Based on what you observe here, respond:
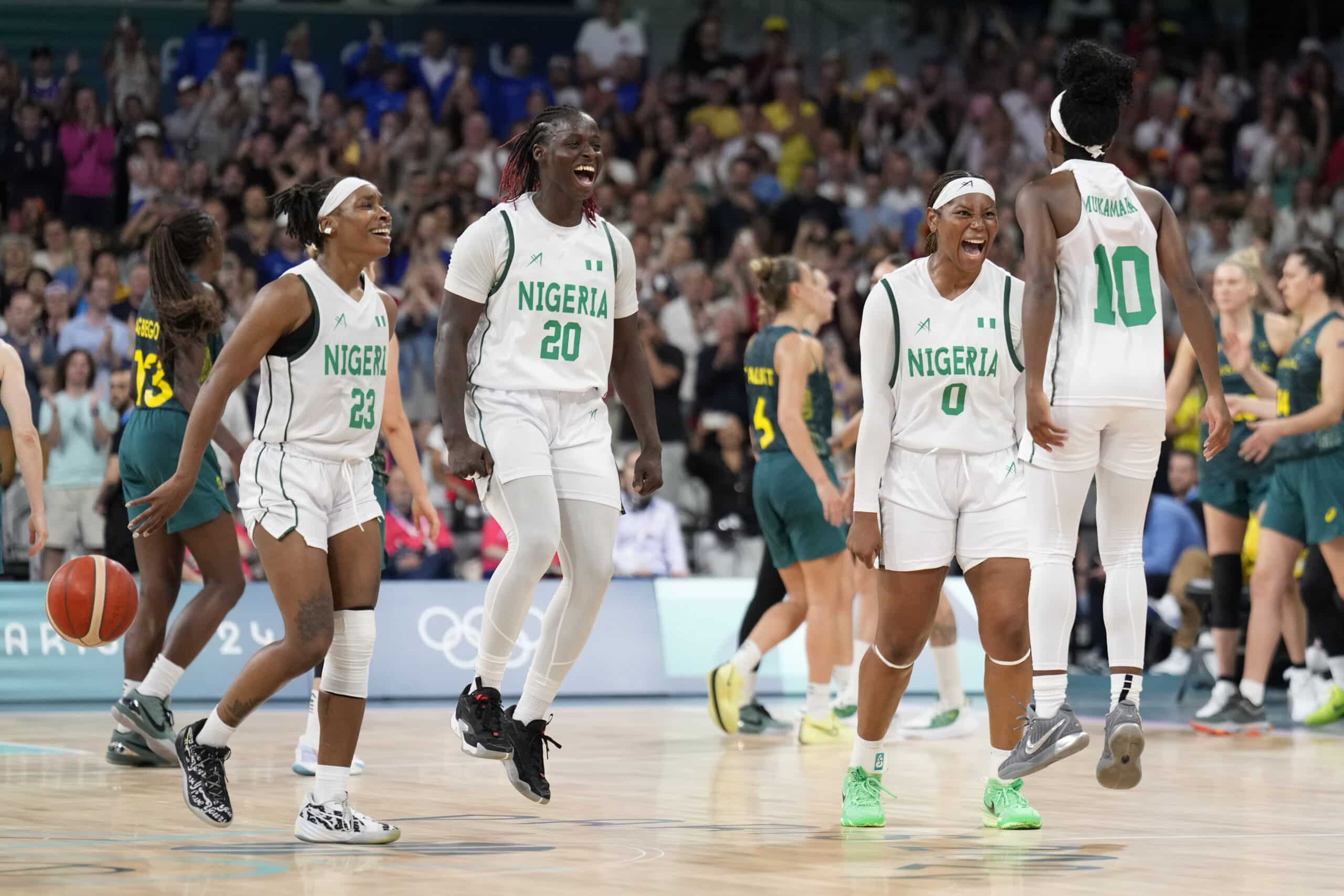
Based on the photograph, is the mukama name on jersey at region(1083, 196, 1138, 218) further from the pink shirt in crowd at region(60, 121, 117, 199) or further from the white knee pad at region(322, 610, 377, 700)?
the pink shirt in crowd at region(60, 121, 117, 199)

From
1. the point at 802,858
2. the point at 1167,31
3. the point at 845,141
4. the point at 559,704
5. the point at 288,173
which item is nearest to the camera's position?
the point at 802,858

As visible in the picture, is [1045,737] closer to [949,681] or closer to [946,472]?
[946,472]

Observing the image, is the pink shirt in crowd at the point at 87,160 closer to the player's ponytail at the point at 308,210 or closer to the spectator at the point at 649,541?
the spectator at the point at 649,541

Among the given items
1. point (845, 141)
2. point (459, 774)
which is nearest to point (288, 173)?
point (845, 141)

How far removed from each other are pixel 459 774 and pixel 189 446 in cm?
275

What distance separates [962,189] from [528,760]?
2.54 m

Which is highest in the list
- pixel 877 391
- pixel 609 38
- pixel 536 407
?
pixel 609 38

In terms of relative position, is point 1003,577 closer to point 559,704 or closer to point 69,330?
point 559,704

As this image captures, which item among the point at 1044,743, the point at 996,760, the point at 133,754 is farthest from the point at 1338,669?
the point at 133,754

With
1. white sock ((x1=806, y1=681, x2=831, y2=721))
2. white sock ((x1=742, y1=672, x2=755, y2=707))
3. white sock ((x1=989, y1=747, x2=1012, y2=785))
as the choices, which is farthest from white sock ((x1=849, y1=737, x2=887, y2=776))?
white sock ((x1=742, y1=672, x2=755, y2=707))

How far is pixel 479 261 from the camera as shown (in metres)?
6.41

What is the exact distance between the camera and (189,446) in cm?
606

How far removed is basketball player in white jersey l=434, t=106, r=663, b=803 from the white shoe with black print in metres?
0.46

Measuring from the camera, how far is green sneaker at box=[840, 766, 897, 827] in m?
6.47
